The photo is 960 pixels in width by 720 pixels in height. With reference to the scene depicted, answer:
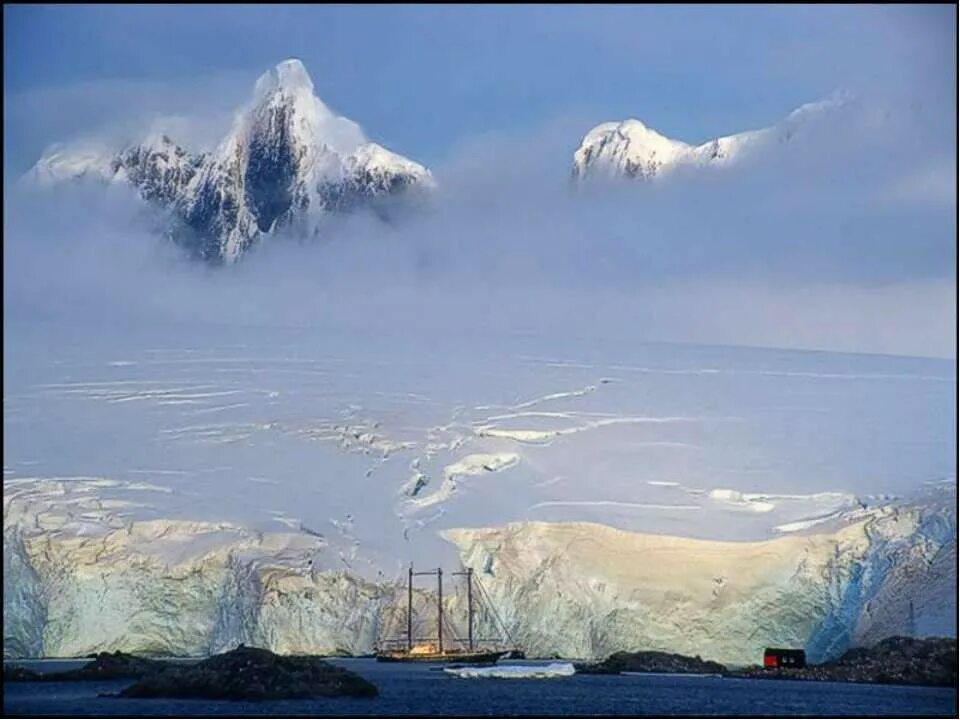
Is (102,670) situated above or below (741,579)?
below

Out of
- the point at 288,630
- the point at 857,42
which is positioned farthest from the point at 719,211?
the point at 288,630

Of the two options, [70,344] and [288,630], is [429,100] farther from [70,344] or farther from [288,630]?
[288,630]

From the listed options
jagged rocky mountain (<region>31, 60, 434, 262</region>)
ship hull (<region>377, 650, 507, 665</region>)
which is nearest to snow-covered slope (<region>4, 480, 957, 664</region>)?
ship hull (<region>377, 650, 507, 665</region>)

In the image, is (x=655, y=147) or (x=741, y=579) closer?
(x=741, y=579)

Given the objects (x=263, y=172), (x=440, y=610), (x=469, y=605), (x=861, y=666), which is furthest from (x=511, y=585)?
(x=263, y=172)

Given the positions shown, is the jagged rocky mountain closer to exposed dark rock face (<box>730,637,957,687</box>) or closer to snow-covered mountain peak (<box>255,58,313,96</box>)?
snow-covered mountain peak (<box>255,58,313,96</box>)

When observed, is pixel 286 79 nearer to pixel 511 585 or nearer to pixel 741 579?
pixel 511 585
